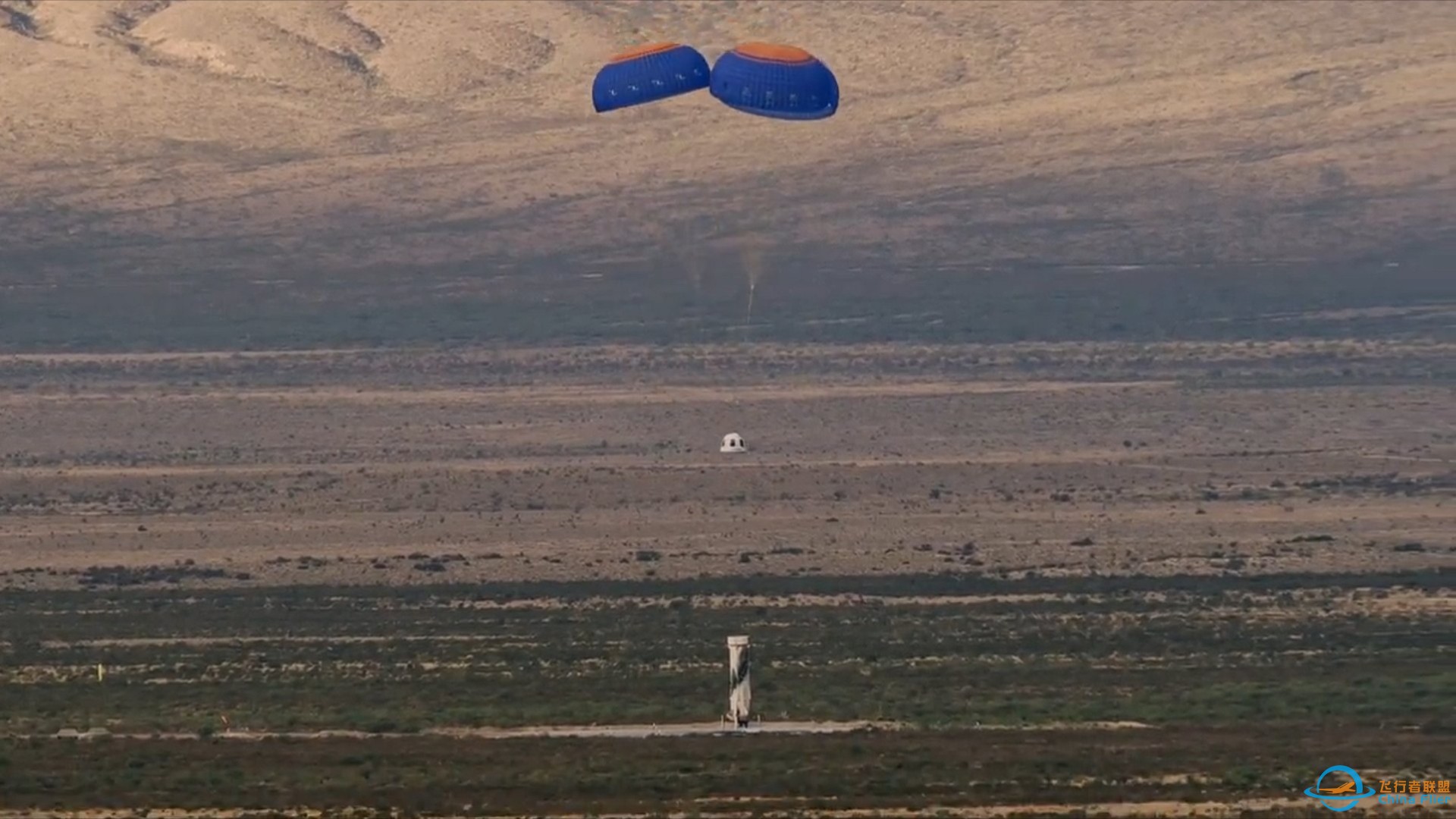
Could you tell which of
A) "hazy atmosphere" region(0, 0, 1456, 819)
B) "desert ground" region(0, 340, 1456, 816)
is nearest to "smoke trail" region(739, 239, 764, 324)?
"hazy atmosphere" region(0, 0, 1456, 819)

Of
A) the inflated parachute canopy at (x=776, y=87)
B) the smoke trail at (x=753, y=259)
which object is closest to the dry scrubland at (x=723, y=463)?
the smoke trail at (x=753, y=259)

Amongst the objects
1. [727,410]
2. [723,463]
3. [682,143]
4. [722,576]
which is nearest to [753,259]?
[682,143]

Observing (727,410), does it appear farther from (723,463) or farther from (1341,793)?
(1341,793)

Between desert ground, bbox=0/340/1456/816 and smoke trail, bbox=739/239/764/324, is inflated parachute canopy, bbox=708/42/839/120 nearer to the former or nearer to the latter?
desert ground, bbox=0/340/1456/816

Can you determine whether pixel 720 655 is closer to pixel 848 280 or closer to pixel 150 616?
pixel 150 616

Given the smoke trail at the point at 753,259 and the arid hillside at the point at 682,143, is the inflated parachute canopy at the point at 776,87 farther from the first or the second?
the smoke trail at the point at 753,259

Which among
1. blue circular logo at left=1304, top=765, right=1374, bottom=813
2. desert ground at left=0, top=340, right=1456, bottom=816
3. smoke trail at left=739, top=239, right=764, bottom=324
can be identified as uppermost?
smoke trail at left=739, top=239, right=764, bottom=324
